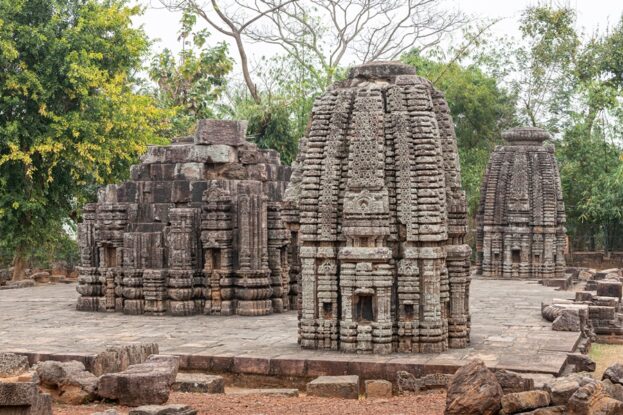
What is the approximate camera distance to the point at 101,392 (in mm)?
9430

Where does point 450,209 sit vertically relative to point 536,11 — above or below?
below

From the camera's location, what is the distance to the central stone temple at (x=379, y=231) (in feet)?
40.0

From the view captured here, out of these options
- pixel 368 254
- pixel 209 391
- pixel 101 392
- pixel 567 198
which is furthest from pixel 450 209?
pixel 567 198

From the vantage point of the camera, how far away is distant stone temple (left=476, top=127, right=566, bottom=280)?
26984 mm

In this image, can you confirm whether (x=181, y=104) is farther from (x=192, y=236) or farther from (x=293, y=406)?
(x=293, y=406)

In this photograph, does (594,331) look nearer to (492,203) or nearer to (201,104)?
(492,203)

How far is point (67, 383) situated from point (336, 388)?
2.80 metres

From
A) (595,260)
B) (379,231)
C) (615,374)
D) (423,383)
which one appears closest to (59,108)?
(379,231)

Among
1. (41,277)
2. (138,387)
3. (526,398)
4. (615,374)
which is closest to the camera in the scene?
(526,398)

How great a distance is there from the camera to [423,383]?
1075 centimetres

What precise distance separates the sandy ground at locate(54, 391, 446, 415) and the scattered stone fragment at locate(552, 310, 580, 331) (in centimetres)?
507

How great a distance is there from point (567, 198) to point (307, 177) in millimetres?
26542

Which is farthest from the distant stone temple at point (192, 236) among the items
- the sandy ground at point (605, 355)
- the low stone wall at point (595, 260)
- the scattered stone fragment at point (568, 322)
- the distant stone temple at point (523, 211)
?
the low stone wall at point (595, 260)

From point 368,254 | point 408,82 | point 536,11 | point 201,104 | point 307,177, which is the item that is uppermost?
point 536,11
